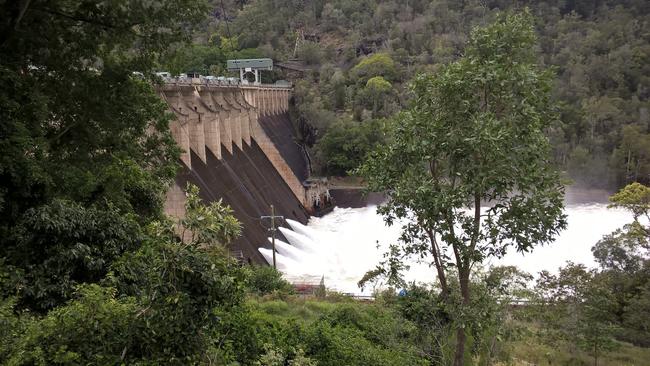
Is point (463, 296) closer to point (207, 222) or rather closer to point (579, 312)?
point (207, 222)

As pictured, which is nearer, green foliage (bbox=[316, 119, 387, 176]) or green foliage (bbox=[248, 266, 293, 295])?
green foliage (bbox=[248, 266, 293, 295])

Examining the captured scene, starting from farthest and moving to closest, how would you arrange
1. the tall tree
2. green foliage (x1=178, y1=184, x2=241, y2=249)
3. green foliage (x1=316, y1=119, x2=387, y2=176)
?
green foliage (x1=316, y1=119, x2=387, y2=176)
the tall tree
green foliage (x1=178, y1=184, x2=241, y2=249)

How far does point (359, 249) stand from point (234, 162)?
7.57 meters

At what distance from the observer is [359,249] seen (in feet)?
81.3

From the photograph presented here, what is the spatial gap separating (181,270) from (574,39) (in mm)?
61322

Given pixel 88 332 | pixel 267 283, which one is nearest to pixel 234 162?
pixel 267 283

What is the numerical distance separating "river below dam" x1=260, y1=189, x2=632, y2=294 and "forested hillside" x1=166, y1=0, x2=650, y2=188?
19.3 ft

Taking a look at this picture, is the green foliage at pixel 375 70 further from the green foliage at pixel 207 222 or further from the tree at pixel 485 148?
the green foliage at pixel 207 222

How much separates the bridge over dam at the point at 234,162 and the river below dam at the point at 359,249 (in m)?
1.19

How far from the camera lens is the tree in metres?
5.25

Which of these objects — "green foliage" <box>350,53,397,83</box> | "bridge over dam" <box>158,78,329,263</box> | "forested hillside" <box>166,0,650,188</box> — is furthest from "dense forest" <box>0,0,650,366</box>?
"green foliage" <box>350,53,397,83</box>

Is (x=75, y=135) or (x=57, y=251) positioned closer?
(x=57, y=251)

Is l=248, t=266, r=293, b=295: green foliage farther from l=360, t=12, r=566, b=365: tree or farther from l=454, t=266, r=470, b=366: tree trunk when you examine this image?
l=360, t=12, r=566, b=365: tree

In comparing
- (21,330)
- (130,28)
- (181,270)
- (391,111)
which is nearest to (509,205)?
(181,270)
